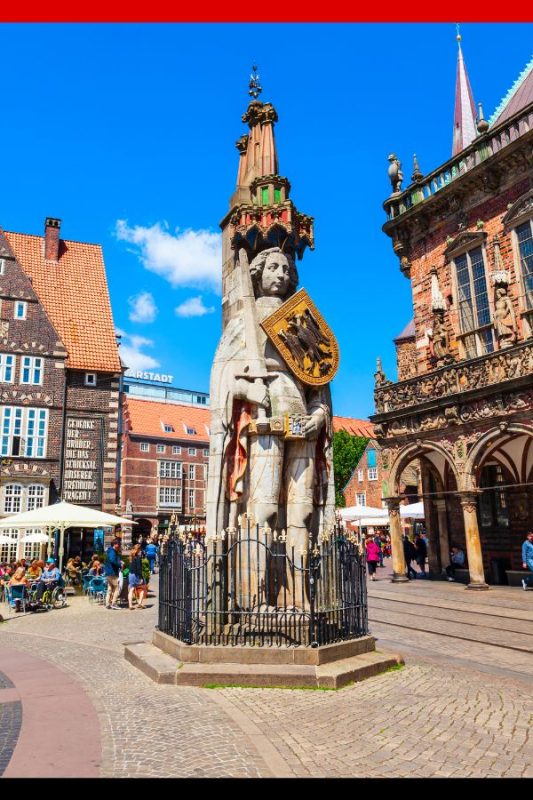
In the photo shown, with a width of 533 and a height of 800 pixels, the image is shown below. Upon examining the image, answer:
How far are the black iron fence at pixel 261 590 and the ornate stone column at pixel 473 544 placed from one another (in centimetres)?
1158

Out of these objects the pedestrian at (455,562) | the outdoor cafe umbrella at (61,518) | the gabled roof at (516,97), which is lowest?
the pedestrian at (455,562)

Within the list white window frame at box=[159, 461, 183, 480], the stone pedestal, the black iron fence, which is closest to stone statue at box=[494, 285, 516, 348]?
the black iron fence

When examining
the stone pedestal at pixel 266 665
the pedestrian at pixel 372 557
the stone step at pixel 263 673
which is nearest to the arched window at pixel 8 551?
the pedestrian at pixel 372 557

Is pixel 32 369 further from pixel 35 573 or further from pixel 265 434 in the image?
pixel 265 434

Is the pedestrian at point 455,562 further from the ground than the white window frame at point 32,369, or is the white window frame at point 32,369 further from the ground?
the white window frame at point 32,369

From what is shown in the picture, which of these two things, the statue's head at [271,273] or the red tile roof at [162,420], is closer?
the statue's head at [271,273]

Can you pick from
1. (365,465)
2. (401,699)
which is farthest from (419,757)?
(365,465)

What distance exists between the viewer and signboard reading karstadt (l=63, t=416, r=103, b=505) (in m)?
27.8

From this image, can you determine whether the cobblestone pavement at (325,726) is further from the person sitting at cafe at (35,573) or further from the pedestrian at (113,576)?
the person sitting at cafe at (35,573)

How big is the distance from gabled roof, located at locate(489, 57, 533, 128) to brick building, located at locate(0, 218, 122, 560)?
20506 millimetres

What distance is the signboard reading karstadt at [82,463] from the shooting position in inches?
1094

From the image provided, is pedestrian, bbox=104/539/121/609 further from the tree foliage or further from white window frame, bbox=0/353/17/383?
the tree foliage

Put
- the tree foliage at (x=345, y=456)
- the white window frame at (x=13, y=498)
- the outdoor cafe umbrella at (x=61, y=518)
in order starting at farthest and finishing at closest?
1. the tree foliage at (x=345, y=456)
2. the white window frame at (x=13, y=498)
3. the outdoor cafe umbrella at (x=61, y=518)
